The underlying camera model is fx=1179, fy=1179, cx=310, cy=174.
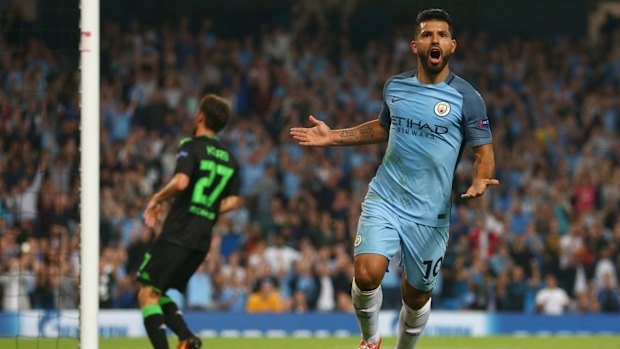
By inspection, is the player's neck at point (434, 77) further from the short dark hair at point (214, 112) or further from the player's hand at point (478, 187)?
the short dark hair at point (214, 112)

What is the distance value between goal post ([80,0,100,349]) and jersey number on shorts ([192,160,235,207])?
1.31m

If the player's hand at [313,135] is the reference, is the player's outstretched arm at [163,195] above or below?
below

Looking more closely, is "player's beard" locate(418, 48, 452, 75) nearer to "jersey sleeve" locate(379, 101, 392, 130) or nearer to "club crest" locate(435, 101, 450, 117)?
"club crest" locate(435, 101, 450, 117)

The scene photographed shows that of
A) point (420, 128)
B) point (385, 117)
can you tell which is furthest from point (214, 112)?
point (420, 128)

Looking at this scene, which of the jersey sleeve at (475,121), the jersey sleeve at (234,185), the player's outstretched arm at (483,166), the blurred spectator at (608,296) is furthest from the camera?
the blurred spectator at (608,296)

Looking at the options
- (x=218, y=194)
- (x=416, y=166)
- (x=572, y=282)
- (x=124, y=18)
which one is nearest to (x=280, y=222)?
(x=572, y=282)

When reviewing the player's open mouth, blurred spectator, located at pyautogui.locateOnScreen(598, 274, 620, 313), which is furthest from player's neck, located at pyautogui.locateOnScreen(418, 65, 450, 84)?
blurred spectator, located at pyautogui.locateOnScreen(598, 274, 620, 313)

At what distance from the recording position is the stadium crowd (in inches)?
664

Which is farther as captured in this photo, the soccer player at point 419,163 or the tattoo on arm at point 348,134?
the tattoo on arm at point 348,134

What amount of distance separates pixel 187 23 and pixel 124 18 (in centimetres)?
129

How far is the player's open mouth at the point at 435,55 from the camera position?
772 cm

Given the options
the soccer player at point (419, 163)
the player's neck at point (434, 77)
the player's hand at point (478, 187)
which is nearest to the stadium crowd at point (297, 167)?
the soccer player at point (419, 163)

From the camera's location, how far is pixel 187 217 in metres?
9.44

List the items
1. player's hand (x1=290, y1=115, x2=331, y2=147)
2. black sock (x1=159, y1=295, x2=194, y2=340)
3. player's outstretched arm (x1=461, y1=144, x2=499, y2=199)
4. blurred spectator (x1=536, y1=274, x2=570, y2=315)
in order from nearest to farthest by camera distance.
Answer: player's outstretched arm (x1=461, y1=144, x2=499, y2=199) → player's hand (x1=290, y1=115, x2=331, y2=147) → black sock (x1=159, y1=295, x2=194, y2=340) → blurred spectator (x1=536, y1=274, x2=570, y2=315)
